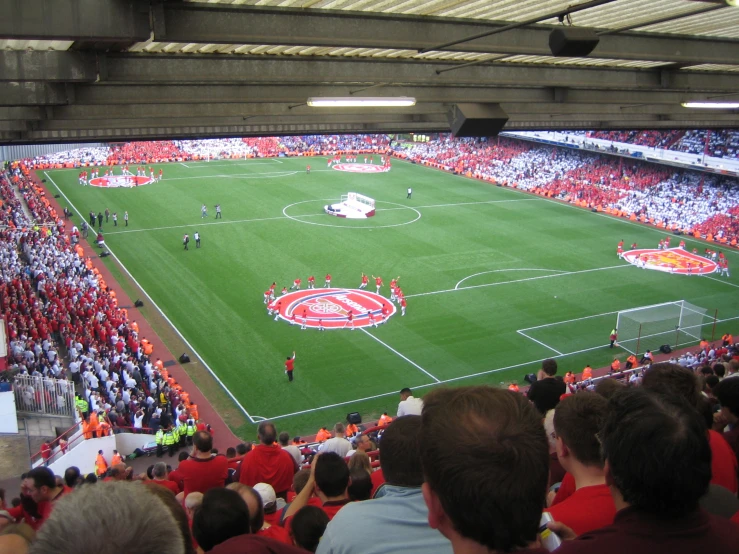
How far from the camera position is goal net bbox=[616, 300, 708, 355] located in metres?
26.1

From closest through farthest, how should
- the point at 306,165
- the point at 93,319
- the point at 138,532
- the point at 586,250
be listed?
the point at 138,532, the point at 93,319, the point at 586,250, the point at 306,165

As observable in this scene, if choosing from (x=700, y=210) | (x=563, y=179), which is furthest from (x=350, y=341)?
(x=563, y=179)

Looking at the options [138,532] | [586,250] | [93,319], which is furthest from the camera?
[586,250]

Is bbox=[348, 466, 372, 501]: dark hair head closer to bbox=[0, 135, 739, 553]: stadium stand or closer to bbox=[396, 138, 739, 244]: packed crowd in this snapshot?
bbox=[0, 135, 739, 553]: stadium stand

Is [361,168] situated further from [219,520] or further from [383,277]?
A: [219,520]

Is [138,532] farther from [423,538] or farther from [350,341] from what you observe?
[350,341]

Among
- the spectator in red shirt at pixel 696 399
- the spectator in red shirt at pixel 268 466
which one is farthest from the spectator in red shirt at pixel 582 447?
the spectator in red shirt at pixel 268 466

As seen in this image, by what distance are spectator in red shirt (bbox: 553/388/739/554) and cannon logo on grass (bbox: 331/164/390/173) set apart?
193 feet

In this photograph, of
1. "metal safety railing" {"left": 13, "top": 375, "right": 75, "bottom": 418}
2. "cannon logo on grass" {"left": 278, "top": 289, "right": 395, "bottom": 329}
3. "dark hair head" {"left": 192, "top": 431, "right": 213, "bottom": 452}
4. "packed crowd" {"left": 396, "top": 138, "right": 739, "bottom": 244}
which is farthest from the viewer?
"packed crowd" {"left": 396, "top": 138, "right": 739, "bottom": 244}

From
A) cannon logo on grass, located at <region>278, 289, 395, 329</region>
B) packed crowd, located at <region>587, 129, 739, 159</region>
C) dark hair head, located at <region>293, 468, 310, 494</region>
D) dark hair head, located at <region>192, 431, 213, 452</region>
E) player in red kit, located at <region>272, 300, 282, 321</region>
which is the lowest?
cannon logo on grass, located at <region>278, 289, 395, 329</region>

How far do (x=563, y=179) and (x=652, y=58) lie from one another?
4808cm

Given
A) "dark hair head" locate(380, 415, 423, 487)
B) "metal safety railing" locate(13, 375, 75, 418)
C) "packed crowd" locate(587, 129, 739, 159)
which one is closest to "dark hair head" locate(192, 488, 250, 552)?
"dark hair head" locate(380, 415, 423, 487)

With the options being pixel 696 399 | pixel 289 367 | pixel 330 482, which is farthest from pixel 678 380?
pixel 289 367

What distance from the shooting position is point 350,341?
2573cm
